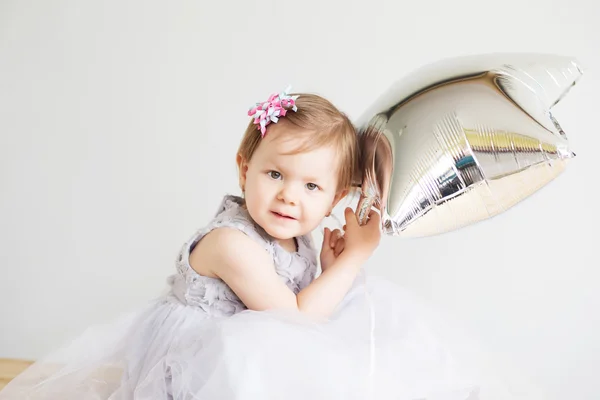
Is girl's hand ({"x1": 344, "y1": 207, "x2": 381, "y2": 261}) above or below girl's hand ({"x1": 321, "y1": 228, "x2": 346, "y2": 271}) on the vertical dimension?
above

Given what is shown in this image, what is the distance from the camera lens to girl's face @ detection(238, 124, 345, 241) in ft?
3.97

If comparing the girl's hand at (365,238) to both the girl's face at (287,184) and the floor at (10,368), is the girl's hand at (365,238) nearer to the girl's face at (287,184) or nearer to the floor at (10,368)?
the girl's face at (287,184)

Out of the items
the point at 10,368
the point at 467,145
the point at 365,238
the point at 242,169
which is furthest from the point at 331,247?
the point at 10,368

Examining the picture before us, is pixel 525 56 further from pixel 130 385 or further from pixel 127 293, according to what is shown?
pixel 127 293

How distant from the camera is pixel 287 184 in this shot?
1216 millimetres

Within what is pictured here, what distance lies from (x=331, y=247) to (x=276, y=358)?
426mm

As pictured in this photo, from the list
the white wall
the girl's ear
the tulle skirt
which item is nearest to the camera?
the tulle skirt

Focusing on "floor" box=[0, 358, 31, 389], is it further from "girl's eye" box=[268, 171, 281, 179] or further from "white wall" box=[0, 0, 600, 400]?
"girl's eye" box=[268, 171, 281, 179]

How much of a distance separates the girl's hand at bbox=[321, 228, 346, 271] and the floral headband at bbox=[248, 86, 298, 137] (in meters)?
0.29

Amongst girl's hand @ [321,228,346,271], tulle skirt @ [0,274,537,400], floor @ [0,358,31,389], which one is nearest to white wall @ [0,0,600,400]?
floor @ [0,358,31,389]

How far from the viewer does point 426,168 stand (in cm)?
111

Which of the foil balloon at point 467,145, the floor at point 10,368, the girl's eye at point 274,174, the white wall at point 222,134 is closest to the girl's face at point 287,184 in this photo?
the girl's eye at point 274,174

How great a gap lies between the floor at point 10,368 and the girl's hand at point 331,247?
1030mm

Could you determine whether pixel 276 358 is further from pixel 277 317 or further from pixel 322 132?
pixel 322 132
